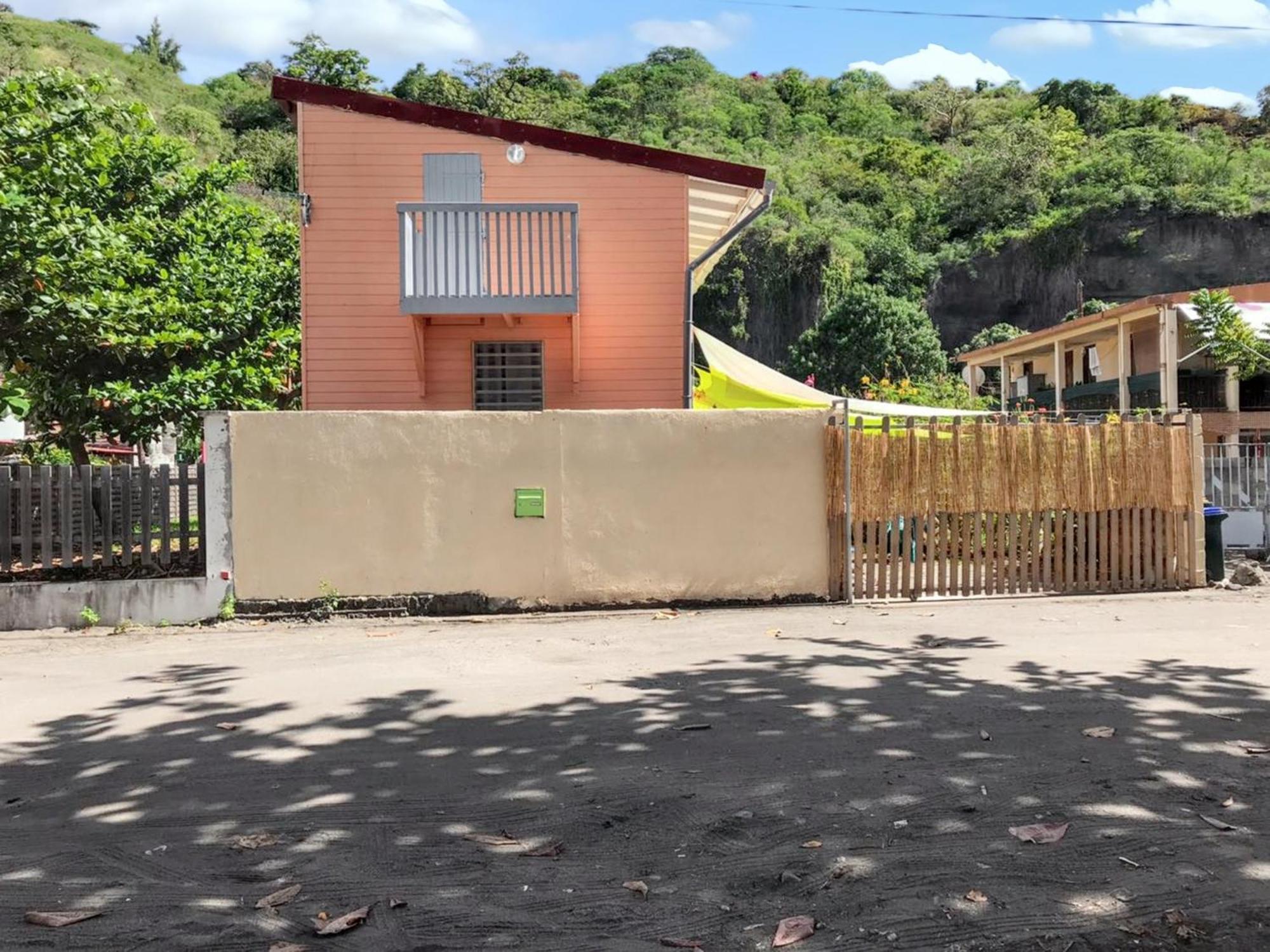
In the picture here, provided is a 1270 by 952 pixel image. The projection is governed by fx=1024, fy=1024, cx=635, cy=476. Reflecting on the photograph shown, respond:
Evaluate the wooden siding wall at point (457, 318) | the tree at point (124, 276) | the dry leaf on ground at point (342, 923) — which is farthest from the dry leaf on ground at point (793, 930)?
the wooden siding wall at point (457, 318)

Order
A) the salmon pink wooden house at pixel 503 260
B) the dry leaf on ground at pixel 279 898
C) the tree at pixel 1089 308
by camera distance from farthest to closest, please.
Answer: the tree at pixel 1089 308 → the salmon pink wooden house at pixel 503 260 → the dry leaf on ground at pixel 279 898

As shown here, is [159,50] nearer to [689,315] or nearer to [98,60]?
[98,60]

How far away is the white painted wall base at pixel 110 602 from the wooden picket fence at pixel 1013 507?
6232 mm

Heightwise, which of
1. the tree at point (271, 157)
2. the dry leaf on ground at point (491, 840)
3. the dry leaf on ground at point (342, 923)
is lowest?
the dry leaf on ground at point (342, 923)

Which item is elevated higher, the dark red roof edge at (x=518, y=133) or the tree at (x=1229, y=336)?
the dark red roof edge at (x=518, y=133)

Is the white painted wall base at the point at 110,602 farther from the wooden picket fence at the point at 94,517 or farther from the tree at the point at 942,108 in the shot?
the tree at the point at 942,108

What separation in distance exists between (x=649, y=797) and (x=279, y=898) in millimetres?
1617

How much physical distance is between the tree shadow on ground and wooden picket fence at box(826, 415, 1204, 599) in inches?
157

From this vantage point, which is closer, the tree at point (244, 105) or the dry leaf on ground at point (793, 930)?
the dry leaf on ground at point (793, 930)

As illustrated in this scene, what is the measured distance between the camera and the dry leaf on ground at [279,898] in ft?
11.4

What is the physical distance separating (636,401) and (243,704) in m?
8.77

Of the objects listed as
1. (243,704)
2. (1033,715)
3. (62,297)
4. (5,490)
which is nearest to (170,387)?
(62,297)

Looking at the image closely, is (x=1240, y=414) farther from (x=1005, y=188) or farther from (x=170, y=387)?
(x=1005, y=188)

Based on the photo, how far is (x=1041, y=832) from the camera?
3979 millimetres
